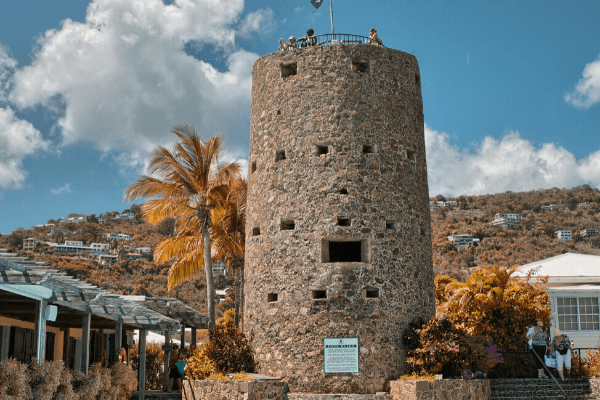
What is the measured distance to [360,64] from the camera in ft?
59.5

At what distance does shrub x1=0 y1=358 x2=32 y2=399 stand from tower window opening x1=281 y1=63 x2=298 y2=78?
10918 millimetres

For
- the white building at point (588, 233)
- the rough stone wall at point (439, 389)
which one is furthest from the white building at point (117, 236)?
the rough stone wall at point (439, 389)

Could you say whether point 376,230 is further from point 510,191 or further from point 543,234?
point 510,191

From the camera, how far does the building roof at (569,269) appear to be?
23.7 metres

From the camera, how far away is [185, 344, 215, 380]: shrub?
653 inches

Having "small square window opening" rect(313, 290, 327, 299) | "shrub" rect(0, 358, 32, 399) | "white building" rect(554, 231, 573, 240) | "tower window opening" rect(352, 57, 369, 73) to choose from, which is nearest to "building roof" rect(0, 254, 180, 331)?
"shrub" rect(0, 358, 32, 399)

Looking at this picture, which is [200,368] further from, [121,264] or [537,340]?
[121,264]

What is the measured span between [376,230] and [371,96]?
3.66 m

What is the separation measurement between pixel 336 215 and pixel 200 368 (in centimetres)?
521

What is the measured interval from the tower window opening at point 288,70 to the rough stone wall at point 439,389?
343 inches

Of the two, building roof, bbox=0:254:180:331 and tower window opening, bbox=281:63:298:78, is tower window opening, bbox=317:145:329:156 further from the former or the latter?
building roof, bbox=0:254:180:331

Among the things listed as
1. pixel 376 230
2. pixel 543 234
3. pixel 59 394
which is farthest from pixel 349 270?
pixel 543 234

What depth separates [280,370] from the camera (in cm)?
1669

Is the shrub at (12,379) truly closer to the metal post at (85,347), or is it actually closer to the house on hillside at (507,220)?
the metal post at (85,347)
